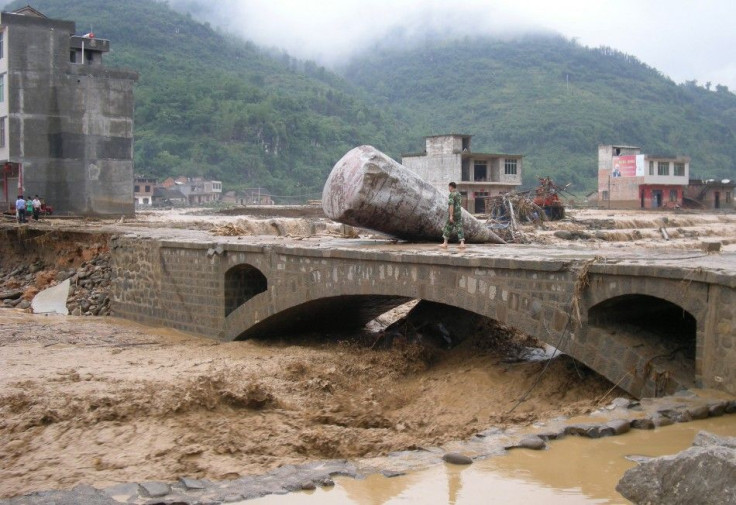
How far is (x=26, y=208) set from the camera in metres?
31.7

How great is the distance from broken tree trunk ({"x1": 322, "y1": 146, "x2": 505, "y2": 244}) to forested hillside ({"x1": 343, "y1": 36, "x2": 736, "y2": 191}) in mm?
65976

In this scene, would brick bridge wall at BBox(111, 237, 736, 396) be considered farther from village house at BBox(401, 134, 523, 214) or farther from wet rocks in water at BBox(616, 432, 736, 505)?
village house at BBox(401, 134, 523, 214)

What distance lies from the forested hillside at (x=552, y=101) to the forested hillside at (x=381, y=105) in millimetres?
290

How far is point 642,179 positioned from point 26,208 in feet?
147

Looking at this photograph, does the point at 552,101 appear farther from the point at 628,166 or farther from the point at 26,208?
the point at 26,208

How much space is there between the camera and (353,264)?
592 inches

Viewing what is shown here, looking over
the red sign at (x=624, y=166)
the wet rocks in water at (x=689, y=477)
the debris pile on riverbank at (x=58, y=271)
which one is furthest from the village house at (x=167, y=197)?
the wet rocks in water at (x=689, y=477)

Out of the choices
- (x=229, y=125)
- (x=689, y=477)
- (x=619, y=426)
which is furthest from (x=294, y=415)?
(x=229, y=125)

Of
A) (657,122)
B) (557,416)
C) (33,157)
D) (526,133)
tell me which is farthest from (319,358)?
(657,122)

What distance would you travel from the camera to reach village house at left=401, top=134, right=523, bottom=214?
2141 inches

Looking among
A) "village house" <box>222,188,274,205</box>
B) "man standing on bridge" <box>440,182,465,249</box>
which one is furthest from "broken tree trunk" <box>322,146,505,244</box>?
"village house" <box>222,188,274,205</box>

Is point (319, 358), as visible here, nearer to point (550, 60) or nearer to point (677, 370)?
point (677, 370)

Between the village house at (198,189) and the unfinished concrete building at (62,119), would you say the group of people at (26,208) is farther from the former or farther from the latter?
the village house at (198,189)

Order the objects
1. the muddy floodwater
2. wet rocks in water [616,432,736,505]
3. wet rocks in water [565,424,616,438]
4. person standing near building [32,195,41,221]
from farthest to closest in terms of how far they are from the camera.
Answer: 1. person standing near building [32,195,41,221]
2. the muddy floodwater
3. wet rocks in water [565,424,616,438]
4. wet rocks in water [616,432,736,505]
